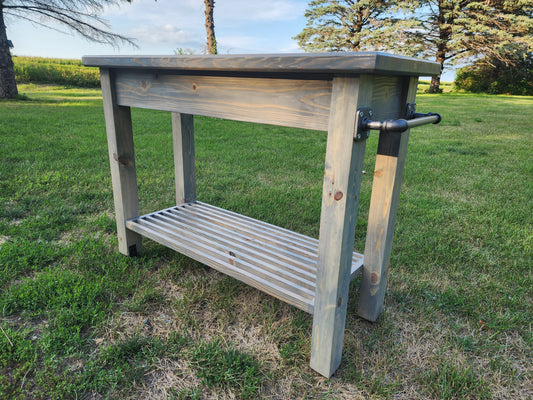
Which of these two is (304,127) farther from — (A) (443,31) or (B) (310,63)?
(A) (443,31)

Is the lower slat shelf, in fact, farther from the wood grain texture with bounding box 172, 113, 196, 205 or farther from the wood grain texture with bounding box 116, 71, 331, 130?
the wood grain texture with bounding box 116, 71, 331, 130

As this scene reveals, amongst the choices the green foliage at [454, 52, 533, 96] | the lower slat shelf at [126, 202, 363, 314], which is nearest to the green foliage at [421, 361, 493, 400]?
the lower slat shelf at [126, 202, 363, 314]

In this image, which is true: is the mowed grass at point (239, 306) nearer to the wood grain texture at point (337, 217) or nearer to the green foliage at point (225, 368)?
the green foliage at point (225, 368)

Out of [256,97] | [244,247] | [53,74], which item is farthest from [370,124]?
[53,74]

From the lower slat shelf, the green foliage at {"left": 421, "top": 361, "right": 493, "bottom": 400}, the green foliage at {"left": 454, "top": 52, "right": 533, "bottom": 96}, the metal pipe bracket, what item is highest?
the green foliage at {"left": 454, "top": 52, "right": 533, "bottom": 96}

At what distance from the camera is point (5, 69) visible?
9.73m

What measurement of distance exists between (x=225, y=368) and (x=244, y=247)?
0.64 metres

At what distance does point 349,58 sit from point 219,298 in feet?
4.67

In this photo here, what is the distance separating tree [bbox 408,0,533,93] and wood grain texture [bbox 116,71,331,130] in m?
21.2

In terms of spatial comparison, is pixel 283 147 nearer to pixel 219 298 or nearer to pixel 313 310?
pixel 219 298

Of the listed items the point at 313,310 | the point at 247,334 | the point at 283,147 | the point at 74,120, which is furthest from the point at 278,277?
the point at 74,120

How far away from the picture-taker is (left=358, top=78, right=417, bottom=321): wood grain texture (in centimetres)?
152

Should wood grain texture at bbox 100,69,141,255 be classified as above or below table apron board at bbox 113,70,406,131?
below

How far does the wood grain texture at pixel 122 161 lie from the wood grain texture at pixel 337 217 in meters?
1.42
